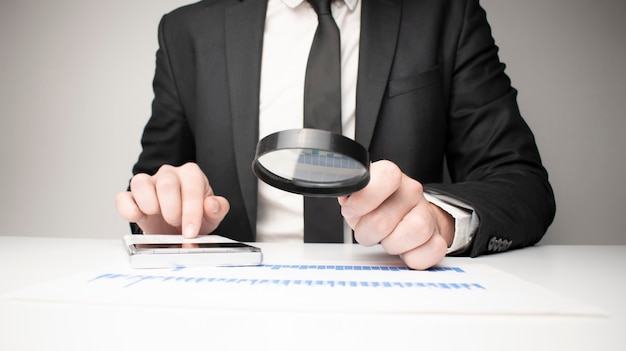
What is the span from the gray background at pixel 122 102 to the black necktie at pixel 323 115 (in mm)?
932

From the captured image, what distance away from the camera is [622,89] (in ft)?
5.97

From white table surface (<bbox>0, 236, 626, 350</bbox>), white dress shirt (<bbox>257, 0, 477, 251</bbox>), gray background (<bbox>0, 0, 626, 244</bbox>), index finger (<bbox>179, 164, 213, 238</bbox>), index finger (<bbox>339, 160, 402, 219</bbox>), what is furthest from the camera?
gray background (<bbox>0, 0, 626, 244</bbox>)

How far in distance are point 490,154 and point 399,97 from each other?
12.9 inches

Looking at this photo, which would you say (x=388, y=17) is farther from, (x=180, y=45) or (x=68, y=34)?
(x=68, y=34)

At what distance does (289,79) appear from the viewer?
1.44 meters

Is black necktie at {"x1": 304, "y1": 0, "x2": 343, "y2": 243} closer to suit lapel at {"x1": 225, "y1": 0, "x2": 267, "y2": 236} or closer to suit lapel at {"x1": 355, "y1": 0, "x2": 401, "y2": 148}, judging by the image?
suit lapel at {"x1": 355, "y1": 0, "x2": 401, "y2": 148}

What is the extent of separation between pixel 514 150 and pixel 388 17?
0.58 meters

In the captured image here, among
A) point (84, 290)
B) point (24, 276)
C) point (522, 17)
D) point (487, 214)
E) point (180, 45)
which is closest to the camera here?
point (84, 290)

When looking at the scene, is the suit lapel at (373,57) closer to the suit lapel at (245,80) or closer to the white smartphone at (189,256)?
the suit lapel at (245,80)

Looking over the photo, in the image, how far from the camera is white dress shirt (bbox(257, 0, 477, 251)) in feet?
4.55

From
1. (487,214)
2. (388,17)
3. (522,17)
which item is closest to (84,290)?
(487,214)

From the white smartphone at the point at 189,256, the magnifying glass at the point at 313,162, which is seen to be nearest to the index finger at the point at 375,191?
the magnifying glass at the point at 313,162

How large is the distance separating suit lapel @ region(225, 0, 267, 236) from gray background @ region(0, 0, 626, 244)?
647 mm

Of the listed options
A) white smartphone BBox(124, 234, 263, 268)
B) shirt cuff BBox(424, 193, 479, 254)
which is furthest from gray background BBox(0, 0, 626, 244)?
white smartphone BBox(124, 234, 263, 268)
